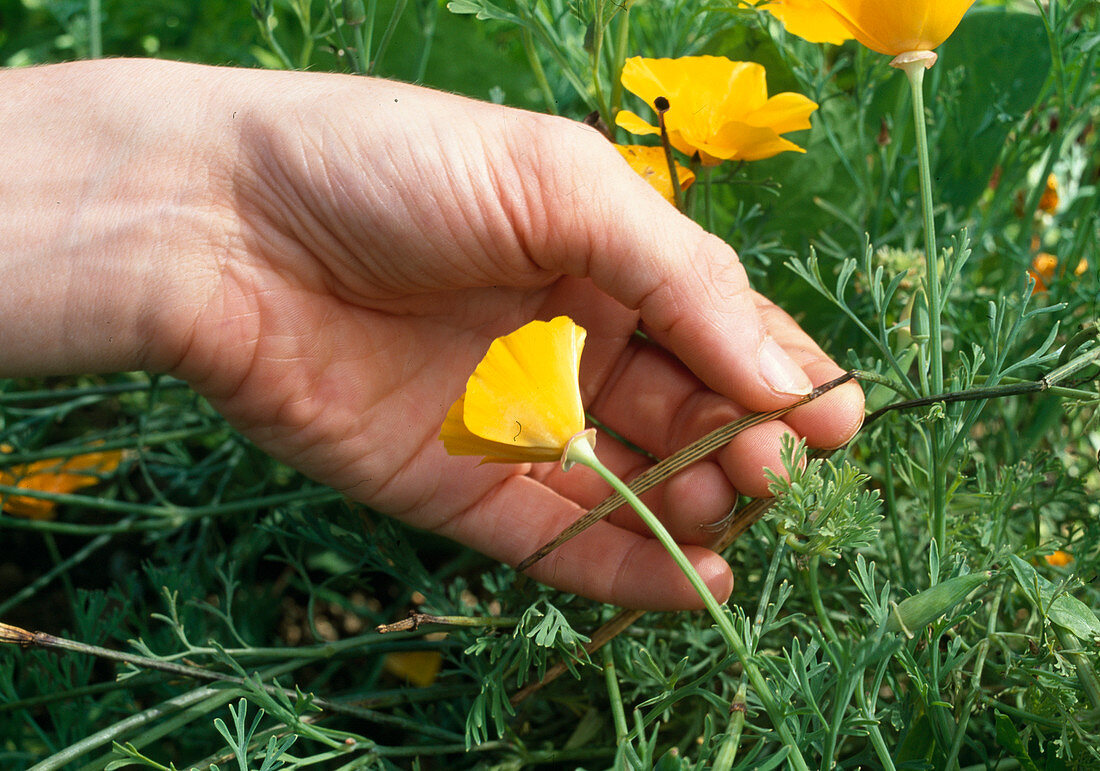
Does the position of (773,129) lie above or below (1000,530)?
above

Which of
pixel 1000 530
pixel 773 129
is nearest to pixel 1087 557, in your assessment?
pixel 1000 530

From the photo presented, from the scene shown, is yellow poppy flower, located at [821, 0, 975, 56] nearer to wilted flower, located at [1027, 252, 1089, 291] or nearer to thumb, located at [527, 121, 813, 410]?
thumb, located at [527, 121, 813, 410]

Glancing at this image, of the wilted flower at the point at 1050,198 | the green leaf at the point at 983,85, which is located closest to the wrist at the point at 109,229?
the green leaf at the point at 983,85

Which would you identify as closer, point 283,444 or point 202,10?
point 283,444

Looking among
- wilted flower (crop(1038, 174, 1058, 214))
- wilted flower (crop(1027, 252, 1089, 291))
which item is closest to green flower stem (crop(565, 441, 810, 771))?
wilted flower (crop(1027, 252, 1089, 291))

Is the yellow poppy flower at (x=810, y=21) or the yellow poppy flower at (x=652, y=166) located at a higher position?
the yellow poppy flower at (x=810, y=21)

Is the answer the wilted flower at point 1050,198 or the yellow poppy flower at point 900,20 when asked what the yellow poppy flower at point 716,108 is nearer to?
the yellow poppy flower at point 900,20

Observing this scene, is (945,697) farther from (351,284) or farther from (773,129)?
(351,284)

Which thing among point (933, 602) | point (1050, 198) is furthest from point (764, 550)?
point (1050, 198)
